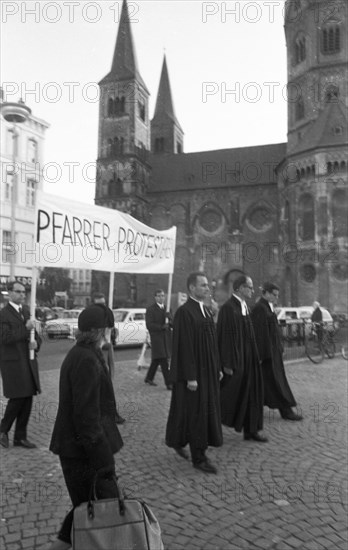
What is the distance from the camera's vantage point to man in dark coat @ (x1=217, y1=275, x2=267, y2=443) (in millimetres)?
5539

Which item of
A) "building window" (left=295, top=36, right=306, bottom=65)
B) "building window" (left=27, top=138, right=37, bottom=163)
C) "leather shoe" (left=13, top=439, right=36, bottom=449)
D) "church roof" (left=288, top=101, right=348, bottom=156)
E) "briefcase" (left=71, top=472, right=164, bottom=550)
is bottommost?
"leather shoe" (left=13, top=439, right=36, bottom=449)

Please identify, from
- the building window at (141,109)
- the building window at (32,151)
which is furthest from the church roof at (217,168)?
the building window at (32,151)

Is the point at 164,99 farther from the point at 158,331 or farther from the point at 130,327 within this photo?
the point at 158,331

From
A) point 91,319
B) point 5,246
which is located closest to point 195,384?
point 91,319

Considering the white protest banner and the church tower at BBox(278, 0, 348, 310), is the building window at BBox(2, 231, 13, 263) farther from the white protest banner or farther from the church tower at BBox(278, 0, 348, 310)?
the white protest banner

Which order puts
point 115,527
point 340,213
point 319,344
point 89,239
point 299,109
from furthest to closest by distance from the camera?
point 299,109 → point 340,213 → point 319,344 → point 89,239 → point 115,527

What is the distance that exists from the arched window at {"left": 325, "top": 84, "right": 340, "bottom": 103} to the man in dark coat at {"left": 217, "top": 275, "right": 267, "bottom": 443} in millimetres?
39448

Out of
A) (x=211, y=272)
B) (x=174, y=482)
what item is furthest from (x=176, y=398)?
(x=211, y=272)

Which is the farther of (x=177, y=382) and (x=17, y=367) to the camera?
(x=17, y=367)

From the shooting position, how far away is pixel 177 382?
4.84 meters

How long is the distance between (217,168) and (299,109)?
10802 mm

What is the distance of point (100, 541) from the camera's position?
2.09 metres

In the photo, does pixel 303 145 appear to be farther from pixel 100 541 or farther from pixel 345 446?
pixel 100 541

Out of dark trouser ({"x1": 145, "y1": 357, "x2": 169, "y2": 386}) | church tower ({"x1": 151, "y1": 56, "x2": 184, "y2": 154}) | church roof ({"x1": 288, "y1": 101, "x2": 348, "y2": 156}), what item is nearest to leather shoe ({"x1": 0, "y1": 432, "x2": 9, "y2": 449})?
dark trouser ({"x1": 145, "y1": 357, "x2": 169, "y2": 386})
